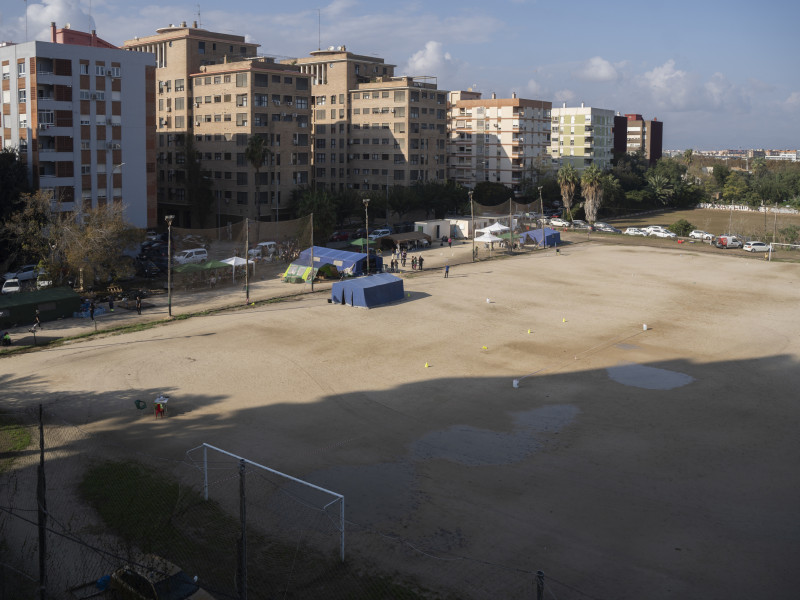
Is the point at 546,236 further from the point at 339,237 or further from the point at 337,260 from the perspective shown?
the point at 337,260

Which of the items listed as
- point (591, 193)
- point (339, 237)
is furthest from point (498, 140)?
point (339, 237)

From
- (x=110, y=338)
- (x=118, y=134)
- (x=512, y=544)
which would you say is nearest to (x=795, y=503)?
(x=512, y=544)

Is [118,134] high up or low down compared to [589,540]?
up

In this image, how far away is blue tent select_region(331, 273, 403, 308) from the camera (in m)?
43.2

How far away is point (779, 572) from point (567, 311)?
27.8 metres

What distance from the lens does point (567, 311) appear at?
42.9 m

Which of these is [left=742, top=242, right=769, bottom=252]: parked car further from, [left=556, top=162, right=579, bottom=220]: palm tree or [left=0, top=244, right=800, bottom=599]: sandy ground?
[left=0, top=244, right=800, bottom=599]: sandy ground

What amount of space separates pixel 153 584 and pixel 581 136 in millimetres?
120736

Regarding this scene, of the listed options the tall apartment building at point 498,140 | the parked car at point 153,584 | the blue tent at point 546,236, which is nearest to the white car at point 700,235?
the blue tent at point 546,236

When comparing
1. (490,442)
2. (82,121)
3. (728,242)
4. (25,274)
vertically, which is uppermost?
(82,121)

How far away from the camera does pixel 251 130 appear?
242 feet

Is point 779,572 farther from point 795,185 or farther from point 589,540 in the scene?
point 795,185

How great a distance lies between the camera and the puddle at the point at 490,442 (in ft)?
71.8

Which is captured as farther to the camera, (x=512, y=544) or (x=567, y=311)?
(x=567, y=311)
